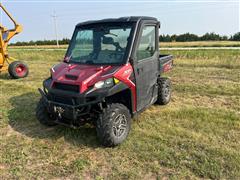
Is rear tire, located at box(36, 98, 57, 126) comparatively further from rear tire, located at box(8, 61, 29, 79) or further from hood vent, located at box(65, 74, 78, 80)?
rear tire, located at box(8, 61, 29, 79)

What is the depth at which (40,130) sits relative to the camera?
4.41 metres

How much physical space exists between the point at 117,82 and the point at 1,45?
261 inches

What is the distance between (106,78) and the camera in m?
3.50

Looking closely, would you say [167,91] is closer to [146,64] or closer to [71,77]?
[146,64]

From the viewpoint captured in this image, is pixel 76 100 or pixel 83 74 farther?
pixel 83 74

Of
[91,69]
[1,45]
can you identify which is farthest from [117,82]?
[1,45]

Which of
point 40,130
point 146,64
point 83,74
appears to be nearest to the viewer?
point 83,74

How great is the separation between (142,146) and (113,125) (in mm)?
563

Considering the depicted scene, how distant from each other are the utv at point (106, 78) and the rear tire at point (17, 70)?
518 cm

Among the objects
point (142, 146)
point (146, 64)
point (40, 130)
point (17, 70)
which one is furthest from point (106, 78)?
point (17, 70)

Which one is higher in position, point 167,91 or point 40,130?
point 167,91

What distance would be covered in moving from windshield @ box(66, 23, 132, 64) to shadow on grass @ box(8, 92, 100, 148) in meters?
1.19

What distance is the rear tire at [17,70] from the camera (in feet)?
28.6

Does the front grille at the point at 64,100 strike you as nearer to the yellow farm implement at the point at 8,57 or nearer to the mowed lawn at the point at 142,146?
the mowed lawn at the point at 142,146
